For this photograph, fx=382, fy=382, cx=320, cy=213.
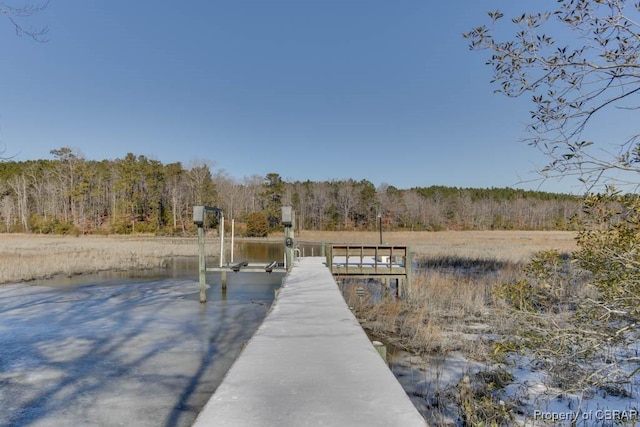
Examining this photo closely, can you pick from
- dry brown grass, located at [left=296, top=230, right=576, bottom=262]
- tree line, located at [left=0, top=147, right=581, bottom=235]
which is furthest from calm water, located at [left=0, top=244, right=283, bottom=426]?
tree line, located at [left=0, top=147, right=581, bottom=235]

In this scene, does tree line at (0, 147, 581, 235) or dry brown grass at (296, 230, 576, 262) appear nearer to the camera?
dry brown grass at (296, 230, 576, 262)

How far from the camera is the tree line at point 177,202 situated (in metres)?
53.1

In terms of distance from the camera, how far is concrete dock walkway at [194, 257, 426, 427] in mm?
2508

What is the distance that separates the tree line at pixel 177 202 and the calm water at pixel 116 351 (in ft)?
117

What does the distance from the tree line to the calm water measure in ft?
117

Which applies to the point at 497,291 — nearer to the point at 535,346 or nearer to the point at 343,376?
the point at 535,346

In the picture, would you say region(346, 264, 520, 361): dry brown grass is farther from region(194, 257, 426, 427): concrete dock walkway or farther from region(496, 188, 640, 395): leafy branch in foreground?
region(194, 257, 426, 427): concrete dock walkway

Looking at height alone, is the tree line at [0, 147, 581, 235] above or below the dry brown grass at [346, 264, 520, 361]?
above

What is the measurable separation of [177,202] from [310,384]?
56.8 m

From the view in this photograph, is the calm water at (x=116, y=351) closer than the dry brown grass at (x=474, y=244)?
Yes

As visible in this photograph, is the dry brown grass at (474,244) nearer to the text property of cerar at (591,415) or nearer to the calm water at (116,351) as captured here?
the text property of cerar at (591,415)

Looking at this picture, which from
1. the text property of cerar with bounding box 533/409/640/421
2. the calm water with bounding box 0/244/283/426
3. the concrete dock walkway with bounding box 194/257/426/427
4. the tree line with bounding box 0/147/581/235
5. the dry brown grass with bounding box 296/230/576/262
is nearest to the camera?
the concrete dock walkway with bounding box 194/257/426/427

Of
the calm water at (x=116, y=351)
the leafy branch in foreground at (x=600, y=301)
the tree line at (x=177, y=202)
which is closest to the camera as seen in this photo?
the leafy branch in foreground at (x=600, y=301)

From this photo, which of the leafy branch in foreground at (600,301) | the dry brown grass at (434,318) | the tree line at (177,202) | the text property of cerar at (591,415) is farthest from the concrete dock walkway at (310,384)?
the tree line at (177,202)
